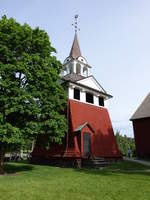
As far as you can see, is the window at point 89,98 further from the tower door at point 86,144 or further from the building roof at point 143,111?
A: the building roof at point 143,111

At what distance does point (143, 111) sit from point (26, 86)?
19.4m

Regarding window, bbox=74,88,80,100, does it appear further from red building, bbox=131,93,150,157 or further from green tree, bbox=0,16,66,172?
red building, bbox=131,93,150,157

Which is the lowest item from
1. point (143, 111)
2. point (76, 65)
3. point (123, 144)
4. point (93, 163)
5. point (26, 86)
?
point (93, 163)

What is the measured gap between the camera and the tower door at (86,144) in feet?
57.4

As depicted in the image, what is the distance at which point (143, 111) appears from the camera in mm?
25188

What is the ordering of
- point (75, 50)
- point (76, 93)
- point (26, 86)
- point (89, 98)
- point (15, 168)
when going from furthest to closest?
1. point (75, 50)
2. point (89, 98)
3. point (76, 93)
4. point (15, 168)
5. point (26, 86)

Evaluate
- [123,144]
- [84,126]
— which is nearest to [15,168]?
[84,126]

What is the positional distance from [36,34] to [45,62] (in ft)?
7.91

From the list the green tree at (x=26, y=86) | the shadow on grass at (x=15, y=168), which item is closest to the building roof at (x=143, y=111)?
the green tree at (x=26, y=86)

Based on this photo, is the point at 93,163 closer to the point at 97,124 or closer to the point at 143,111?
the point at 97,124

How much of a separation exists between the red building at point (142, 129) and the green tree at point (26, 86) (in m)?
15.3

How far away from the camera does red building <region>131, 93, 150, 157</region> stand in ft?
76.9

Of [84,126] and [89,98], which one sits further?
[89,98]

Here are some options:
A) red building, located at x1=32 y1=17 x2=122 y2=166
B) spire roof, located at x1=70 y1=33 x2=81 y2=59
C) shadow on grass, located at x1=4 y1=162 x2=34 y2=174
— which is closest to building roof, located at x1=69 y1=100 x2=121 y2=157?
red building, located at x1=32 y1=17 x2=122 y2=166
